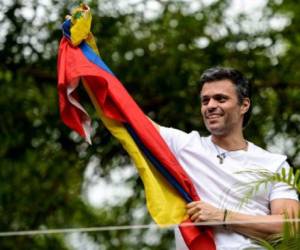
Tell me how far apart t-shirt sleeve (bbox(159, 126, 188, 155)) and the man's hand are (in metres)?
0.22

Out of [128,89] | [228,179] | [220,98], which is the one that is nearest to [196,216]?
[228,179]

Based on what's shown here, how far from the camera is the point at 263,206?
4.08 m

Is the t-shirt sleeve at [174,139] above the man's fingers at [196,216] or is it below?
above

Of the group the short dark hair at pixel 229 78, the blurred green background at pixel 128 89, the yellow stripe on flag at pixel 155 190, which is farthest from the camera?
the blurred green background at pixel 128 89

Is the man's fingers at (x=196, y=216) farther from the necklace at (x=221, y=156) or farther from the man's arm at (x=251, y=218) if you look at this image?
the necklace at (x=221, y=156)

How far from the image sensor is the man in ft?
13.1

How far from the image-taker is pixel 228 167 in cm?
411

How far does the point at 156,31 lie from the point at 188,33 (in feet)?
0.58

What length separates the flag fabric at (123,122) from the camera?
411cm

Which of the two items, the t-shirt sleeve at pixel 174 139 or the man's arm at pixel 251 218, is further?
the t-shirt sleeve at pixel 174 139

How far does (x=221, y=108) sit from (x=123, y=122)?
310mm

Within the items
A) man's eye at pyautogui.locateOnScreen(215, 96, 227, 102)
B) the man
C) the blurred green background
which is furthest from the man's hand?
the blurred green background

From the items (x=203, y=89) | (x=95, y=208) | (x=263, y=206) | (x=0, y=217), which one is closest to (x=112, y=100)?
(x=203, y=89)

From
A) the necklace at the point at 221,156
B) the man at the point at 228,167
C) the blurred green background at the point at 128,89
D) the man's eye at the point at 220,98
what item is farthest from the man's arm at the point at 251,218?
the blurred green background at the point at 128,89
